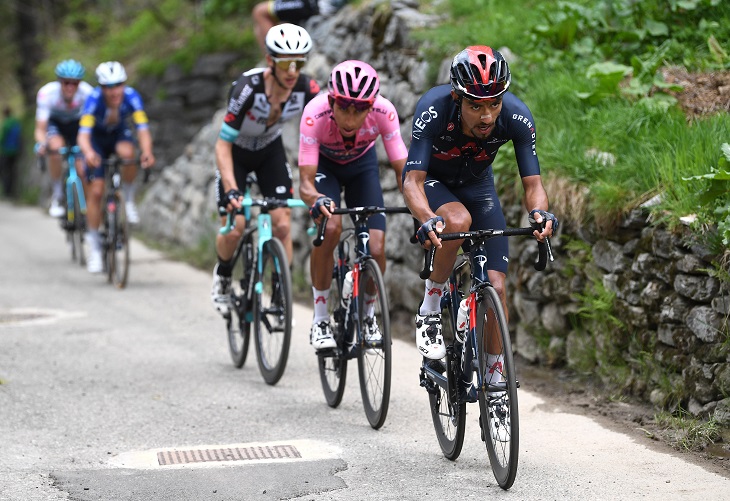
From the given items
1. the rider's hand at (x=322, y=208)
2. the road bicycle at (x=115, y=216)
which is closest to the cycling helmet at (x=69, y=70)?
the road bicycle at (x=115, y=216)

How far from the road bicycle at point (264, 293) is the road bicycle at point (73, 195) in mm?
5288

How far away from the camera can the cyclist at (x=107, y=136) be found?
11102 mm

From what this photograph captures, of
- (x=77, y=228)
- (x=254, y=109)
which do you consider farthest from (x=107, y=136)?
(x=254, y=109)

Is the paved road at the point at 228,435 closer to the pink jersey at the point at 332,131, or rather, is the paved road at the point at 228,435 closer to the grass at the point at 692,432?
the grass at the point at 692,432

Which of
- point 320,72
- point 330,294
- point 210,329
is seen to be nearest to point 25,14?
point 320,72

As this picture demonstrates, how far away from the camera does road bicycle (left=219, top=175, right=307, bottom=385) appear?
277 inches

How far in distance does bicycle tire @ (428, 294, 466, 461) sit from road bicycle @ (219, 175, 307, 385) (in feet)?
5.00

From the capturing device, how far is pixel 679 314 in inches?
236

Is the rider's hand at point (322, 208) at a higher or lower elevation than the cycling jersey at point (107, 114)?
lower

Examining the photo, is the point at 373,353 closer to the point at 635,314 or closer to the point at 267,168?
the point at 635,314

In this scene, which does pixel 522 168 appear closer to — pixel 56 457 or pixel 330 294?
pixel 330 294

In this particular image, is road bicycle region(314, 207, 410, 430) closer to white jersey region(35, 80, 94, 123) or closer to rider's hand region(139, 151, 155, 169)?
rider's hand region(139, 151, 155, 169)

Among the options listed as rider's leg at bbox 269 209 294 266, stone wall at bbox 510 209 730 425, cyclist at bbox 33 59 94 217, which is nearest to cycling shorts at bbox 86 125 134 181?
cyclist at bbox 33 59 94 217

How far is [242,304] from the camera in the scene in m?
7.75
